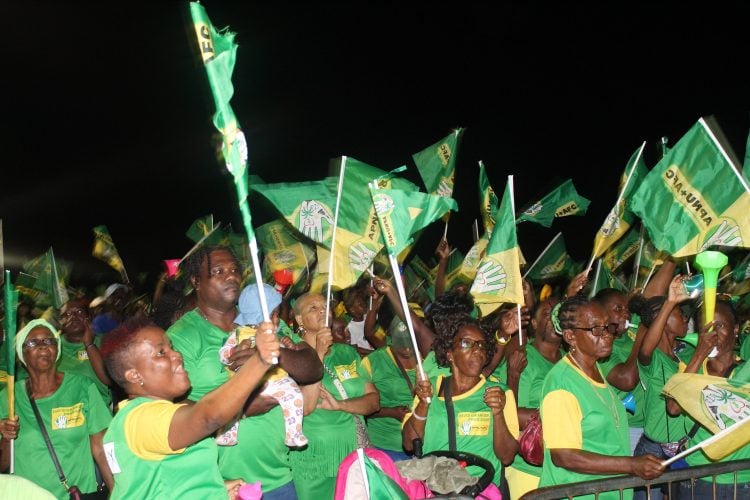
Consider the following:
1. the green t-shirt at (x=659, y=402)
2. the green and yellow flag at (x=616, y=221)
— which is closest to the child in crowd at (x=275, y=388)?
the green t-shirt at (x=659, y=402)

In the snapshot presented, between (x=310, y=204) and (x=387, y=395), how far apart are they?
1958 millimetres

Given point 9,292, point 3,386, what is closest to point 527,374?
point 9,292

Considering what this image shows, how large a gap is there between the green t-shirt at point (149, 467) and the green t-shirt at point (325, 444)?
2.26 metres

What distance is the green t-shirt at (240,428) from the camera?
3.77 metres

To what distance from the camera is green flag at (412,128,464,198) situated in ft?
23.9

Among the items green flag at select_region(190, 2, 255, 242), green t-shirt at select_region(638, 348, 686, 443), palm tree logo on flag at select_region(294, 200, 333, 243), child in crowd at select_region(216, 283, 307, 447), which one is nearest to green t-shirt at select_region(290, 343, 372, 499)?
child in crowd at select_region(216, 283, 307, 447)

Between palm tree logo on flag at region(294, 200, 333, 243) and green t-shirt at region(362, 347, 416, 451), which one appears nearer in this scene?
palm tree logo on flag at region(294, 200, 333, 243)

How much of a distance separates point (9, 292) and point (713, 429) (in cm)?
434

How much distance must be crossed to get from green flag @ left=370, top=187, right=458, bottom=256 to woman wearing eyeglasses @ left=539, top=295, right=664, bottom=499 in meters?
1.44

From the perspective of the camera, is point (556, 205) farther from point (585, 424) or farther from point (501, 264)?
point (585, 424)

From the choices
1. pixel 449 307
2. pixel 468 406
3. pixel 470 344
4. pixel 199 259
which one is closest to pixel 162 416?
pixel 199 259

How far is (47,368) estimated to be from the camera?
15.8 feet

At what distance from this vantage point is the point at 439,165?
7371mm

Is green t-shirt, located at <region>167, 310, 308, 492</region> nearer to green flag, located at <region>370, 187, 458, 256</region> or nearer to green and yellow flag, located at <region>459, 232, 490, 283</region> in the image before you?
green flag, located at <region>370, 187, 458, 256</region>
